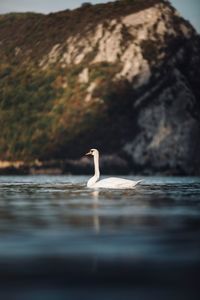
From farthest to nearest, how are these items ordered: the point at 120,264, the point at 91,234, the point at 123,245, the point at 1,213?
the point at 1,213
the point at 91,234
the point at 123,245
the point at 120,264

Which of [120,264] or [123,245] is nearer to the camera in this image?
[120,264]

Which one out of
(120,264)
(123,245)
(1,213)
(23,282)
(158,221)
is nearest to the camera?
(23,282)

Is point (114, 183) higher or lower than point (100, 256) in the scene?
higher

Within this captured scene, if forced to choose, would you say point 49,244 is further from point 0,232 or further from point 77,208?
point 77,208

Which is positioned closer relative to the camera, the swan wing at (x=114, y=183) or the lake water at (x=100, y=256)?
the lake water at (x=100, y=256)

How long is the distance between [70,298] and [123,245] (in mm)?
7294

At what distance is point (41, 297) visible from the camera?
1502 centimetres

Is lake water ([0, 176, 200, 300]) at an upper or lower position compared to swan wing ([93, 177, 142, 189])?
lower

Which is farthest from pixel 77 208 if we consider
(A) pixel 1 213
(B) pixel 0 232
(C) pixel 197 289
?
(C) pixel 197 289

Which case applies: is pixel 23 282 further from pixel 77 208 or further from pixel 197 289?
pixel 77 208

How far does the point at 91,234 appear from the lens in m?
25.1

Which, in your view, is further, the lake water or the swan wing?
the swan wing

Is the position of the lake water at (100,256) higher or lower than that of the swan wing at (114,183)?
lower

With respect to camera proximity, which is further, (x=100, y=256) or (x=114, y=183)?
(x=114, y=183)
